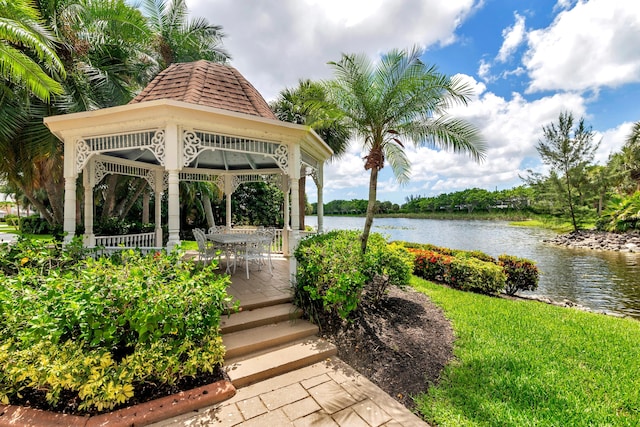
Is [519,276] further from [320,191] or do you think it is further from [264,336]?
[264,336]

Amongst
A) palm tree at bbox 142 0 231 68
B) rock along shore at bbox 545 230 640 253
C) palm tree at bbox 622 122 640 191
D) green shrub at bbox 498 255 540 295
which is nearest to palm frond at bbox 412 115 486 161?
green shrub at bbox 498 255 540 295

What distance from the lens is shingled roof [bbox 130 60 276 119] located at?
5.71 metres

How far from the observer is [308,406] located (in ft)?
9.54

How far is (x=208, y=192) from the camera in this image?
16.5m

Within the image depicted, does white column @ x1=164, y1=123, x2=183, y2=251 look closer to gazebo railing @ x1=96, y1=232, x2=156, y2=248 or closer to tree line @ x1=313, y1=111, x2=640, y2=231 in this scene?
gazebo railing @ x1=96, y1=232, x2=156, y2=248

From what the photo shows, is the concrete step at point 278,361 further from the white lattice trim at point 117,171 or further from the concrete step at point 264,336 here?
the white lattice trim at point 117,171

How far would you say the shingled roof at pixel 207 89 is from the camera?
5707mm

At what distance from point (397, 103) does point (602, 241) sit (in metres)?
21.2

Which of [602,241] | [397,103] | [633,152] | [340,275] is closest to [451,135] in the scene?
[397,103]

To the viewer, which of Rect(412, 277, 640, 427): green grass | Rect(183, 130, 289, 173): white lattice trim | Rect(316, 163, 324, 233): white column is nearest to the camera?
Rect(412, 277, 640, 427): green grass

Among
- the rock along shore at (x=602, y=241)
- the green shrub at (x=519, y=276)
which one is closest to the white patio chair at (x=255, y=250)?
the green shrub at (x=519, y=276)

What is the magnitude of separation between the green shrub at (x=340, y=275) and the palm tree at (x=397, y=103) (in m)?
0.67

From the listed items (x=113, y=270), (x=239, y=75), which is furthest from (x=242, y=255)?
(x=239, y=75)

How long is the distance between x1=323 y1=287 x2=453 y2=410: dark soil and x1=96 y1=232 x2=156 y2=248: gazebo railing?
5.46 meters
